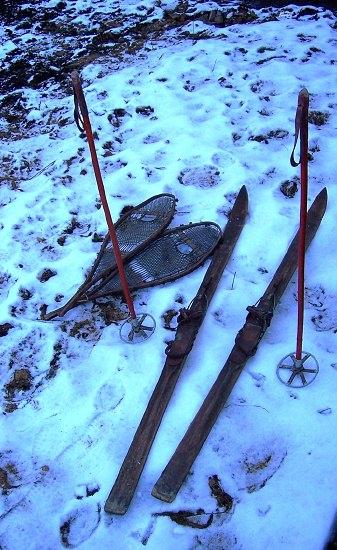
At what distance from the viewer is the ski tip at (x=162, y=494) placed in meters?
1.96

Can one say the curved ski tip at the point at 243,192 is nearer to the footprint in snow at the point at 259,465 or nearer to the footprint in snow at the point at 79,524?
the footprint in snow at the point at 259,465

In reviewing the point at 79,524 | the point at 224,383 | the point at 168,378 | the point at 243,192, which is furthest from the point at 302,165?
the point at 79,524

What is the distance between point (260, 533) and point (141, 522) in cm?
46

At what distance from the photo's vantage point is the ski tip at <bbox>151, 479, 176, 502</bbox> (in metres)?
1.96

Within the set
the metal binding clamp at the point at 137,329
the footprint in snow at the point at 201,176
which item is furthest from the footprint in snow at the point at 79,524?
the footprint in snow at the point at 201,176

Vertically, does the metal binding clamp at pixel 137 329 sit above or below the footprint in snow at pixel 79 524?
above

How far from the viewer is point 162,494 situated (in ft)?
6.43

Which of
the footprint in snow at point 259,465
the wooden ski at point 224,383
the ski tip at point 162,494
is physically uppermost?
the wooden ski at point 224,383

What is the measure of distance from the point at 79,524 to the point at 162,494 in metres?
0.37

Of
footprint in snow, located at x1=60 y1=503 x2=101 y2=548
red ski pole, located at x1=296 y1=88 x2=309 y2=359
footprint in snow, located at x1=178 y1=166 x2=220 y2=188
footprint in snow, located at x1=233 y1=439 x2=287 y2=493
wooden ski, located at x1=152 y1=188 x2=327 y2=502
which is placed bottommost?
footprint in snow, located at x1=60 y1=503 x2=101 y2=548

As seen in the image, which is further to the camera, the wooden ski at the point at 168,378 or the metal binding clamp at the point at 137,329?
the metal binding clamp at the point at 137,329

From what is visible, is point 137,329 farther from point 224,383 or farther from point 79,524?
point 79,524

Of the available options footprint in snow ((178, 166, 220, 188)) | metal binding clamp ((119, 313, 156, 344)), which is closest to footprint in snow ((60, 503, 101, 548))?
metal binding clamp ((119, 313, 156, 344))

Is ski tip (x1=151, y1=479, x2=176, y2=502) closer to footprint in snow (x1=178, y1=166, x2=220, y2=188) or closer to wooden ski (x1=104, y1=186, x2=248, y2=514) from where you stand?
wooden ski (x1=104, y1=186, x2=248, y2=514)
